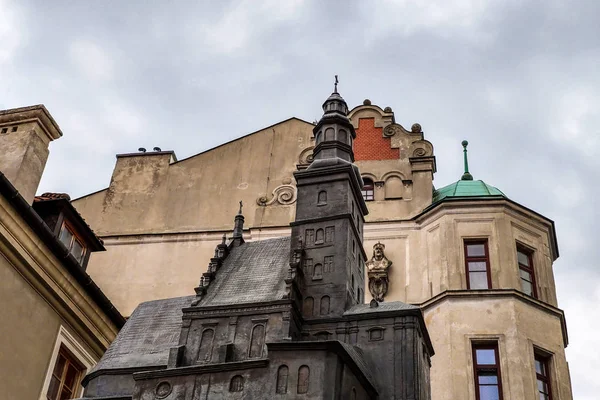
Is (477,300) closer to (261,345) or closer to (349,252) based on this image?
(349,252)

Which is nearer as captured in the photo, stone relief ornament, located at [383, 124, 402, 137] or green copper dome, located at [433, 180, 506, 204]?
green copper dome, located at [433, 180, 506, 204]

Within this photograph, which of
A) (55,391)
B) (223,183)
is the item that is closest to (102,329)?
(55,391)

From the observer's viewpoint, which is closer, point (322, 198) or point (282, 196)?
point (322, 198)

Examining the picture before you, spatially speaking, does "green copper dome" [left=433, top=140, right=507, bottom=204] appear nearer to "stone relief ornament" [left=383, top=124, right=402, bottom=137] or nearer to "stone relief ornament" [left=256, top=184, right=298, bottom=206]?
"stone relief ornament" [left=383, top=124, right=402, bottom=137]

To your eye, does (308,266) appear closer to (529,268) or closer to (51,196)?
(51,196)

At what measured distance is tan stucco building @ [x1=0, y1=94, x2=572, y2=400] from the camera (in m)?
24.6

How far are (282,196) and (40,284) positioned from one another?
10472mm

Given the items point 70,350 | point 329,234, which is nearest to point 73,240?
point 70,350

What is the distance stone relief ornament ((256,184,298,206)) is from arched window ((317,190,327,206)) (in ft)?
34.2

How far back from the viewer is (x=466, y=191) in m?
28.1

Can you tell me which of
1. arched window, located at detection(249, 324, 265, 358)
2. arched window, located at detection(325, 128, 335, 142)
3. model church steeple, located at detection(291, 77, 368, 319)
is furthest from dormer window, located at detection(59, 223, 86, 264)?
arched window, located at detection(249, 324, 265, 358)

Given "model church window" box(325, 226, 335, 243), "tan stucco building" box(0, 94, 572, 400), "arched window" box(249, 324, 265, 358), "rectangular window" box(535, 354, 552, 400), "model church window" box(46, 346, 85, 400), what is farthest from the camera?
"tan stucco building" box(0, 94, 572, 400)

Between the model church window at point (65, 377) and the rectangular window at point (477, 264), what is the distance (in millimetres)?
11015

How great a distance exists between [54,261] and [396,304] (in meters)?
9.19
